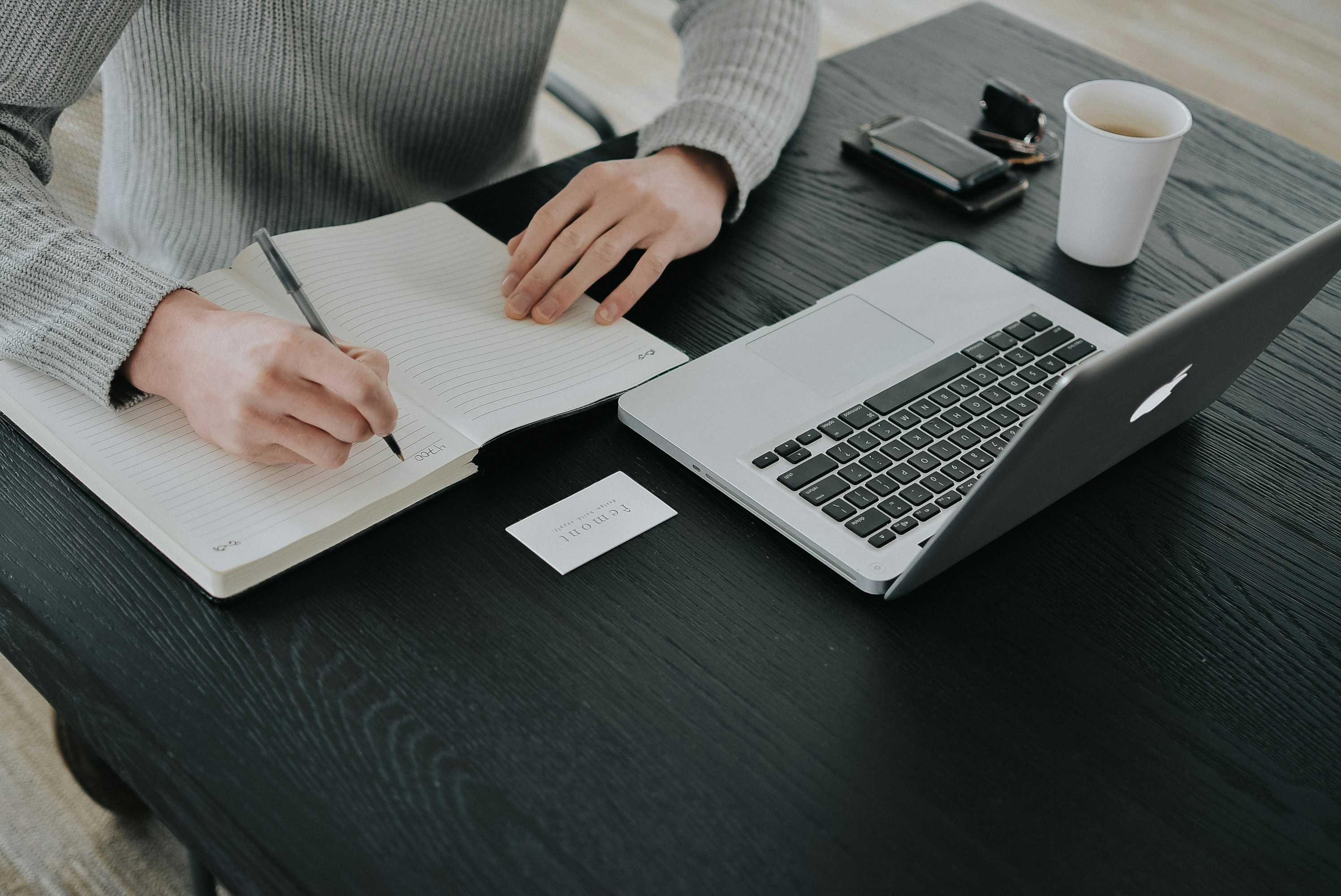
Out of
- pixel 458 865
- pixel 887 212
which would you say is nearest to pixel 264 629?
pixel 458 865

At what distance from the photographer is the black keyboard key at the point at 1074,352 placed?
82 cm

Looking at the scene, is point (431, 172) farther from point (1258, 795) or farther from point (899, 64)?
point (1258, 795)

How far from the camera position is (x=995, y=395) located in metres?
0.77

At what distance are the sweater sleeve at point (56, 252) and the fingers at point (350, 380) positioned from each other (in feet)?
0.44

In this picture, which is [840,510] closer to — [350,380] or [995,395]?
[995,395]

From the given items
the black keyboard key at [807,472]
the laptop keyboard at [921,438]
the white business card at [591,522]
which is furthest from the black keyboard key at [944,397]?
the white business card at [591,522]

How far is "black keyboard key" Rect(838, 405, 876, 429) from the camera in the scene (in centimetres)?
73

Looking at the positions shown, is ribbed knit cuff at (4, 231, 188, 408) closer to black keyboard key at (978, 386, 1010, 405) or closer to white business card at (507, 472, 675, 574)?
white business card at (507, 472, 675, 574)

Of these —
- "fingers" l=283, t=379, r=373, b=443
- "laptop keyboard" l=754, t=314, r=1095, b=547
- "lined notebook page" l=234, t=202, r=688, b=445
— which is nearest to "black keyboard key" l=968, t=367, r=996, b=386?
"laptop keyboard" l=754, t=314, r=1095, b=547

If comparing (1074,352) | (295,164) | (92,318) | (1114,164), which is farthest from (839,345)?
(295,164)

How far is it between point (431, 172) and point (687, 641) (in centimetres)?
79

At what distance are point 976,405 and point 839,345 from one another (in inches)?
4.6

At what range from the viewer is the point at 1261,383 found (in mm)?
847

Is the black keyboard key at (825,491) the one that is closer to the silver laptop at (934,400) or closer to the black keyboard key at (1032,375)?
the silver laptop at (934,400)
